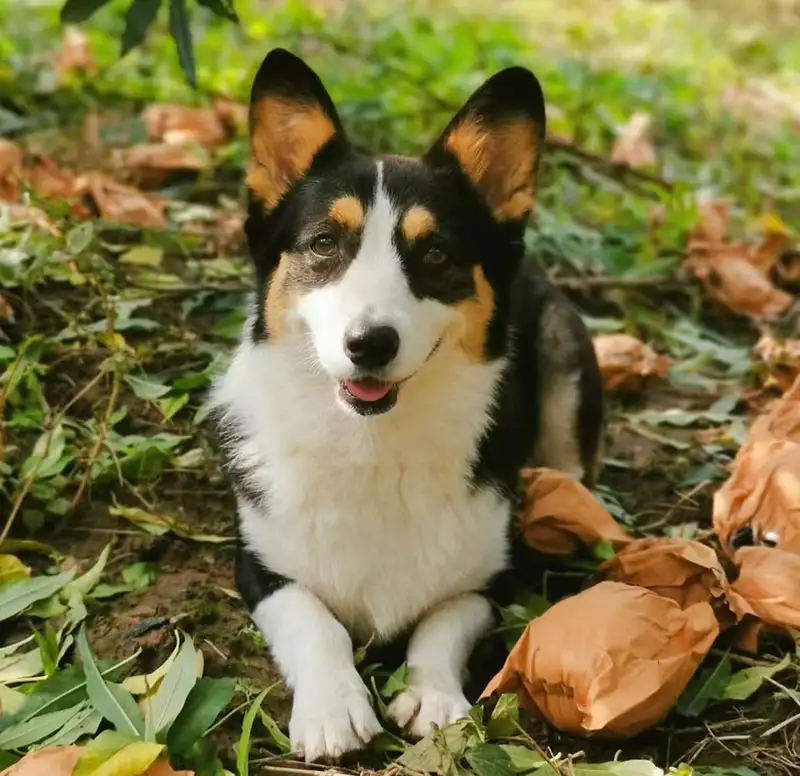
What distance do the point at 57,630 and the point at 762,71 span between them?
27.4ft

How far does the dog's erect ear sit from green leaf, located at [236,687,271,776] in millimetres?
1426

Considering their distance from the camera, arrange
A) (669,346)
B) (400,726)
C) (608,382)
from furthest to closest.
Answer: (669,346), (608,382), (400,726)

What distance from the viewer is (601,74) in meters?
6.99

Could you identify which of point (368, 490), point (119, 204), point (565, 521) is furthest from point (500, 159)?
point (119, 204)

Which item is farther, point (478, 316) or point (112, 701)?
point (478, 316)

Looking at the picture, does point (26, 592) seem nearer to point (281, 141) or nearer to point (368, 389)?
point (368, 389)

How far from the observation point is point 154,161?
464 cm

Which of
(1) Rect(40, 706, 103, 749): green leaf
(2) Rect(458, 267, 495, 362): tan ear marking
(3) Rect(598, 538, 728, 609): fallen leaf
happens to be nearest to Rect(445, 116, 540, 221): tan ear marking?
(2) Rect(458, 267, 495, 362): tan ear marking

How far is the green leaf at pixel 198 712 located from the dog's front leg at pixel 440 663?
0.42 metres

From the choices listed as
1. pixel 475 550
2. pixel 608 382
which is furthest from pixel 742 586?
pixel 608 382

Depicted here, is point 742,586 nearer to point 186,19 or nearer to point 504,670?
point 504,670

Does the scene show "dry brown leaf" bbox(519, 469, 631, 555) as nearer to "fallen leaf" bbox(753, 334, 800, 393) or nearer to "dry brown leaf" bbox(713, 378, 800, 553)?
"dry brown leaf" bbox(713, 378, 800, 553)

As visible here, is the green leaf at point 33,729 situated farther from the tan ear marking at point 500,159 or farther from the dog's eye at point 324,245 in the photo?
the tan ear marking at point 500,159

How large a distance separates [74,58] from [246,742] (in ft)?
15.0
